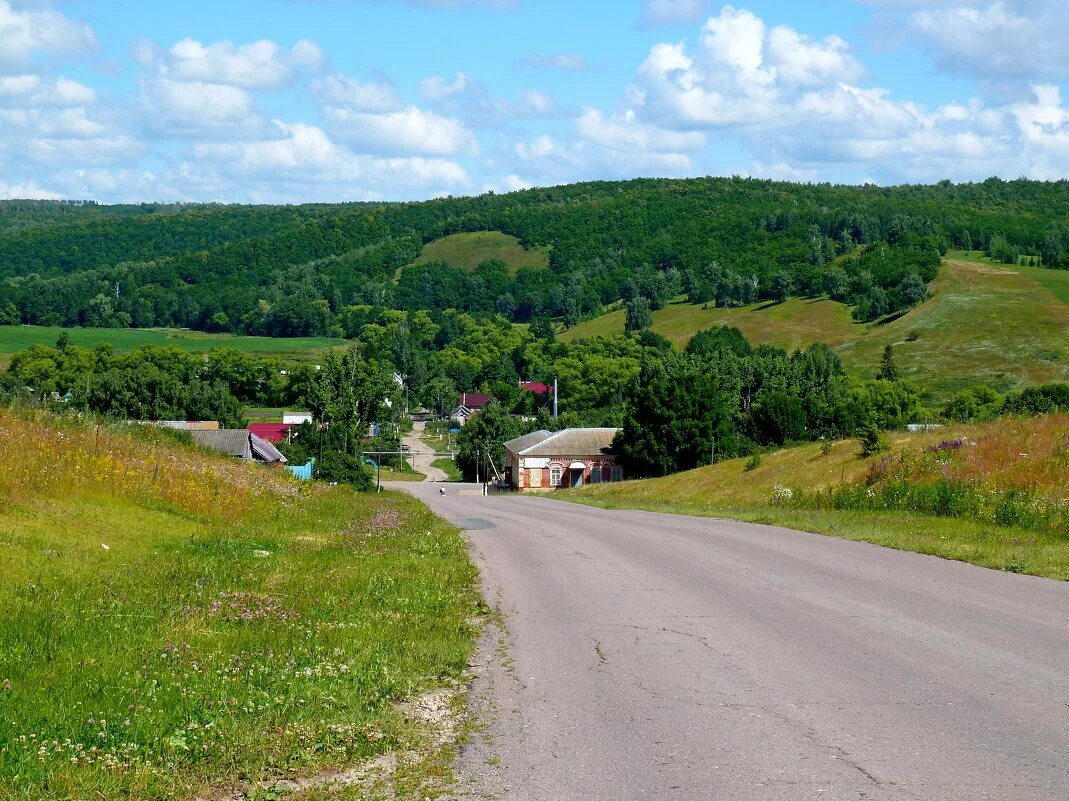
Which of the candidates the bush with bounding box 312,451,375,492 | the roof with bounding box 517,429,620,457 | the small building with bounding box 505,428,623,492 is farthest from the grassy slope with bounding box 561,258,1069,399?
the bush with bounding box 312,451,375,492

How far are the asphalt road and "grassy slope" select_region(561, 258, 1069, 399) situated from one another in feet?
393

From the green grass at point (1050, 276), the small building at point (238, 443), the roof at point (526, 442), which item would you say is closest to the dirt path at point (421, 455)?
the roof at point (526, 442)

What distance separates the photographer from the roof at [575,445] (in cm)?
9112

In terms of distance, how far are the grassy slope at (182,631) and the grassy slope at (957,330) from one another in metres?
120

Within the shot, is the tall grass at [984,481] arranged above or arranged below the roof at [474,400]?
above

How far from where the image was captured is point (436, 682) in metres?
9.25

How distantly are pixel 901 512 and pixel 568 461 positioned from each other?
66060 mm

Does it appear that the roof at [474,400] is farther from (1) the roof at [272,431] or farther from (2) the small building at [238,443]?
(2) the small building at [238,443]

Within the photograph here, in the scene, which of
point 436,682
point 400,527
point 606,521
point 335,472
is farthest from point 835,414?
point 436,682

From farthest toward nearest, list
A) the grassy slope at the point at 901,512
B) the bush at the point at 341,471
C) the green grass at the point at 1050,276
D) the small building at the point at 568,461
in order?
the green grass at the point at 1050,276, the small building at the point at 568,461, the bush at the point at 341,471, the grassy slope at the point at 901,512

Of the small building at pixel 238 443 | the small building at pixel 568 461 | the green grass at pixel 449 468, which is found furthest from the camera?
the green grass at pixel 449 468

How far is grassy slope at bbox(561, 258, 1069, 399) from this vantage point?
5217 inches

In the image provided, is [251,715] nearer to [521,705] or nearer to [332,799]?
[332,799]

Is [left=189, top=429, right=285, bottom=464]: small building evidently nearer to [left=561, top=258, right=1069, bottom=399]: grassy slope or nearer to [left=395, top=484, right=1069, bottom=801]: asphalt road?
[left=395, top=484, right=1069, bottom=801]: asphalt road
